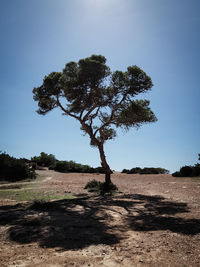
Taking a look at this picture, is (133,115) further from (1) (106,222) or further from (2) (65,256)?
(2) (65,256)

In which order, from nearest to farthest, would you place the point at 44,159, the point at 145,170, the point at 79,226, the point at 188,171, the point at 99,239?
1. the point at 99,239
2. the point at 79,226
3. the point at 188,171
4. the point at 145,170
5. the point at 44,159

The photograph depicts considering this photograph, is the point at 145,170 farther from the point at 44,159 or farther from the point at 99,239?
the point at 99,239

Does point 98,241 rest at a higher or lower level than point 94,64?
lower

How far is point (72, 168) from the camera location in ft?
115

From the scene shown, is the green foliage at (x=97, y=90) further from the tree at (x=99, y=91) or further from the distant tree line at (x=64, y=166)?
the distant tree line at (x=64, y=166)

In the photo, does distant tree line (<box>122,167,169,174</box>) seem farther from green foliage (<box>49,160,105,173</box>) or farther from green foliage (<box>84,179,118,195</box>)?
green foliage (<box>84,179,118,195</box>)

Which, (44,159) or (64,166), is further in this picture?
(44,159)

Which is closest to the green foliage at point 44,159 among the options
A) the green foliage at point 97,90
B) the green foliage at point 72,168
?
the green foliage at point 72,168

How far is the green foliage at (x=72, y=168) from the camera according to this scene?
109ft

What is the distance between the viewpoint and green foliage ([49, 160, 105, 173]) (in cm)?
3316

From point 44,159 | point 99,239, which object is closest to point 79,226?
point 99,239

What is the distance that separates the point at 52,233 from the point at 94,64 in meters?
13.3

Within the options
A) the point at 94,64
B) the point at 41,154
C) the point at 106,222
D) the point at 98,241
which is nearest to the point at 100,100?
the point at 94,64

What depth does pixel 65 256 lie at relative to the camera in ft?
10.8
